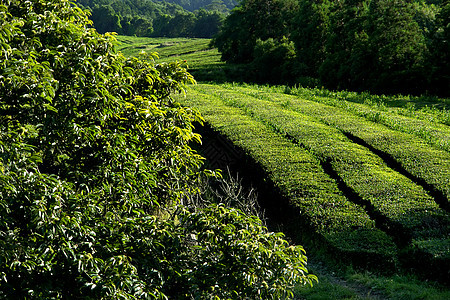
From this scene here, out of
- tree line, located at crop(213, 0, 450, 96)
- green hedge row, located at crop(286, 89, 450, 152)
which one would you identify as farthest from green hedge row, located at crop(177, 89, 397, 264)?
tree line, located at crop(213, 0, 450, 96)

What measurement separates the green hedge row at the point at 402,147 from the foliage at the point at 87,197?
25.1 feet

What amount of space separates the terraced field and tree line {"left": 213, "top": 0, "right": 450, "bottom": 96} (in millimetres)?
7872

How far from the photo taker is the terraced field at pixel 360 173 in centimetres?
867

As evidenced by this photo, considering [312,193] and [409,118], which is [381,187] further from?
[409,118]

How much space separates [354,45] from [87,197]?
90.3 ft

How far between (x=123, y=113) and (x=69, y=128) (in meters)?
1.14

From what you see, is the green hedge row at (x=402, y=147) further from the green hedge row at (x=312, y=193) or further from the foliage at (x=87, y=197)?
the foliage at (x=87, y=197)

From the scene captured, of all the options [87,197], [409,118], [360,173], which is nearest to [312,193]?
[360,173]

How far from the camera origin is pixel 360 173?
1133 centimetres

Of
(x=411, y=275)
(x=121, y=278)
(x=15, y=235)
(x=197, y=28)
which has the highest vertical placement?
(x=197, y=28)

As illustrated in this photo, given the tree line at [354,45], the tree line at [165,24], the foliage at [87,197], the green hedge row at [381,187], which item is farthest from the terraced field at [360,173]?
the tree line at [165,24]

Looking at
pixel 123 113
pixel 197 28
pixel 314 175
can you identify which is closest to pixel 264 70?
pixel 314 175

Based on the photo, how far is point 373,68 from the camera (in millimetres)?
27312

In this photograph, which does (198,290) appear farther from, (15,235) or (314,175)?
(314,175)
